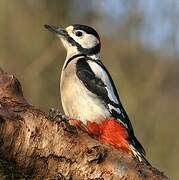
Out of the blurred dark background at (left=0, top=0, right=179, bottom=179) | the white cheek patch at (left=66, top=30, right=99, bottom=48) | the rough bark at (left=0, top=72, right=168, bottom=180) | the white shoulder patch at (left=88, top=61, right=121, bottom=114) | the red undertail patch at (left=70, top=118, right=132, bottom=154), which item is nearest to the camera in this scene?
the rough bark at (left=0, top=72, right=168, bottom=180)

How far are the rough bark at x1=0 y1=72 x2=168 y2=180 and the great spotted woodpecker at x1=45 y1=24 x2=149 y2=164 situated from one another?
4.83ft

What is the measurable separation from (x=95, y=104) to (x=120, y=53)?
3140mm

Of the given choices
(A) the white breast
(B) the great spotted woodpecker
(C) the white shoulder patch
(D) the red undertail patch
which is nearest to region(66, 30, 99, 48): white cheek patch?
(B) the great spotted woodpecker

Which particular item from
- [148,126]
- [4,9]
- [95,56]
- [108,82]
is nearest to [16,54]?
[4,9]

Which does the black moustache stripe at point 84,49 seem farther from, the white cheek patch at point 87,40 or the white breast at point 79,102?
the white breast at point 79,102

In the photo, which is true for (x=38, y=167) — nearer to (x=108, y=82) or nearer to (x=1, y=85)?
(x=1, y=85)

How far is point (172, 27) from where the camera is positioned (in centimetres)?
632

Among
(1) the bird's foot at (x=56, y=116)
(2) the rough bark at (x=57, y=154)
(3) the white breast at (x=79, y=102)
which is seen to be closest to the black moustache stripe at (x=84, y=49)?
(3) the white breast at (x=79, y=102)

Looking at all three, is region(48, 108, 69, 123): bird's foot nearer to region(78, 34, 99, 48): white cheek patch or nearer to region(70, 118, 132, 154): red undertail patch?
region(70, 118, 132, 154): red undertail patch

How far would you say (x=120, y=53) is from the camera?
7.47m

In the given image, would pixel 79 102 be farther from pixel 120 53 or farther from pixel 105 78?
Answer: pixel 120 53

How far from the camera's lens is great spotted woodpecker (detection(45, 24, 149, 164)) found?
13.2 feet

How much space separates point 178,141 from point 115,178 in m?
5.71

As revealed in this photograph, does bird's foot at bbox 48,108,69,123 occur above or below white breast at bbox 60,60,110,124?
above
